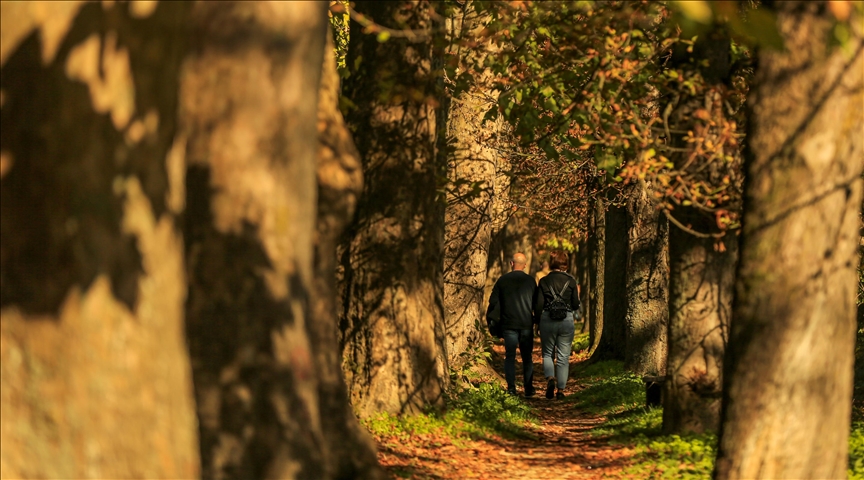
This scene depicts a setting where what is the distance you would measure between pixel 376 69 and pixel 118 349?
7.29m

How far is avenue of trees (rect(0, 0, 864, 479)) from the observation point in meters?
3.85

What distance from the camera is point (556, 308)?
16297mm

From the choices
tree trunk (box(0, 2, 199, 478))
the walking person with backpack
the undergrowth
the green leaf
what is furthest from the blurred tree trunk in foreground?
tree trunk (box(0, 2, 199, 478))

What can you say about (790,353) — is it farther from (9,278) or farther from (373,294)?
(373,294)

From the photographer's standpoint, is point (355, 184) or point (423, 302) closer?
point (355, 184)

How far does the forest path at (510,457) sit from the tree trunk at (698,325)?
802 millimetres

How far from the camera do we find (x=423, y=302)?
450 inches

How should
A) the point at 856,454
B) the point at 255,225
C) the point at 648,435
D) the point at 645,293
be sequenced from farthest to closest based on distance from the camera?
the point at 645,293
the point at 648,435
the point at 856,454
the point at 255,225

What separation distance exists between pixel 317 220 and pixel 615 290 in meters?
15.8

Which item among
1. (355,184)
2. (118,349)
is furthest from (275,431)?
(355,184)

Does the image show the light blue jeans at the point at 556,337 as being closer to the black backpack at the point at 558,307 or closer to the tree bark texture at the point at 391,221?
the black backpack at the point at 558,307

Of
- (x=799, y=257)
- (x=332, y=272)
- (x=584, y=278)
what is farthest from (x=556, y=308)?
(x=584, y=278)

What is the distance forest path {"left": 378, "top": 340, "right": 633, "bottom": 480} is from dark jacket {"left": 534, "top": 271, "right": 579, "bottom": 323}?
3.04 metres

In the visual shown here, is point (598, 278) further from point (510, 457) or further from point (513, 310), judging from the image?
point (510, 457)
